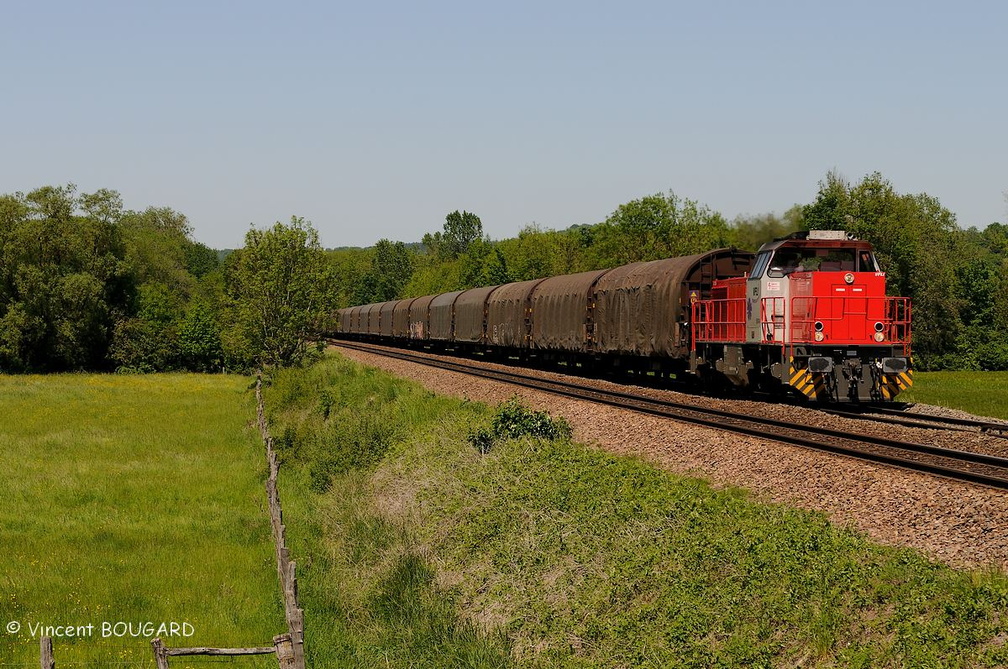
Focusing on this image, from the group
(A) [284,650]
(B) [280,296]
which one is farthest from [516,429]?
(B) [280,296]

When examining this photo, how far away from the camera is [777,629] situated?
8.88 metres

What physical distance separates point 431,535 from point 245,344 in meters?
31.7

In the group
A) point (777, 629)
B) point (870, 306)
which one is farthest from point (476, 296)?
point (777, 629)

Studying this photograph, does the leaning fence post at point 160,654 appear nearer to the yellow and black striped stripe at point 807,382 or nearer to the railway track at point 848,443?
the railway track at point 848,443

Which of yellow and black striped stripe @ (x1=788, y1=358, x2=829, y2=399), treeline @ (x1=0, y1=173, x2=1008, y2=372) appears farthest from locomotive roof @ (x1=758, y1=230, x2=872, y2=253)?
treeline @ (x1=0, y1=173, x2=1008, y2=372)

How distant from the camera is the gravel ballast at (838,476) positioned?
10125 mm

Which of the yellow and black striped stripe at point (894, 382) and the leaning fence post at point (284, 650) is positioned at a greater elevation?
the yellow and black striped stripe at point (894, 382)

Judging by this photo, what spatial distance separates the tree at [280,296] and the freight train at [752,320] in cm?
1266

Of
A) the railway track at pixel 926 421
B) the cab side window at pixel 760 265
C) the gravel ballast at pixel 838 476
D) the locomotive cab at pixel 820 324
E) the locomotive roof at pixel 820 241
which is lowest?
the gravel ballast at pixel 838 476

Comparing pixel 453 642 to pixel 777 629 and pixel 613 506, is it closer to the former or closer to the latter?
pixel 613 506

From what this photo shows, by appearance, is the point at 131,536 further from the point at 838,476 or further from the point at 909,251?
the point at 909,251

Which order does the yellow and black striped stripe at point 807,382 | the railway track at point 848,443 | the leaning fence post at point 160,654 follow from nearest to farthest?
the leaning fence post at point 160,654 < the railway track at point 848,443 < the yellow and black striped stripe at point 807,382

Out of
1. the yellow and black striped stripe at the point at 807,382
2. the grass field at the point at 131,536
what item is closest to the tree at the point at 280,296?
the grass field at the point at 131,536

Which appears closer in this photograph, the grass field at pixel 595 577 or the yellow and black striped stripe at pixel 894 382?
the grass field at pixel 595 577
